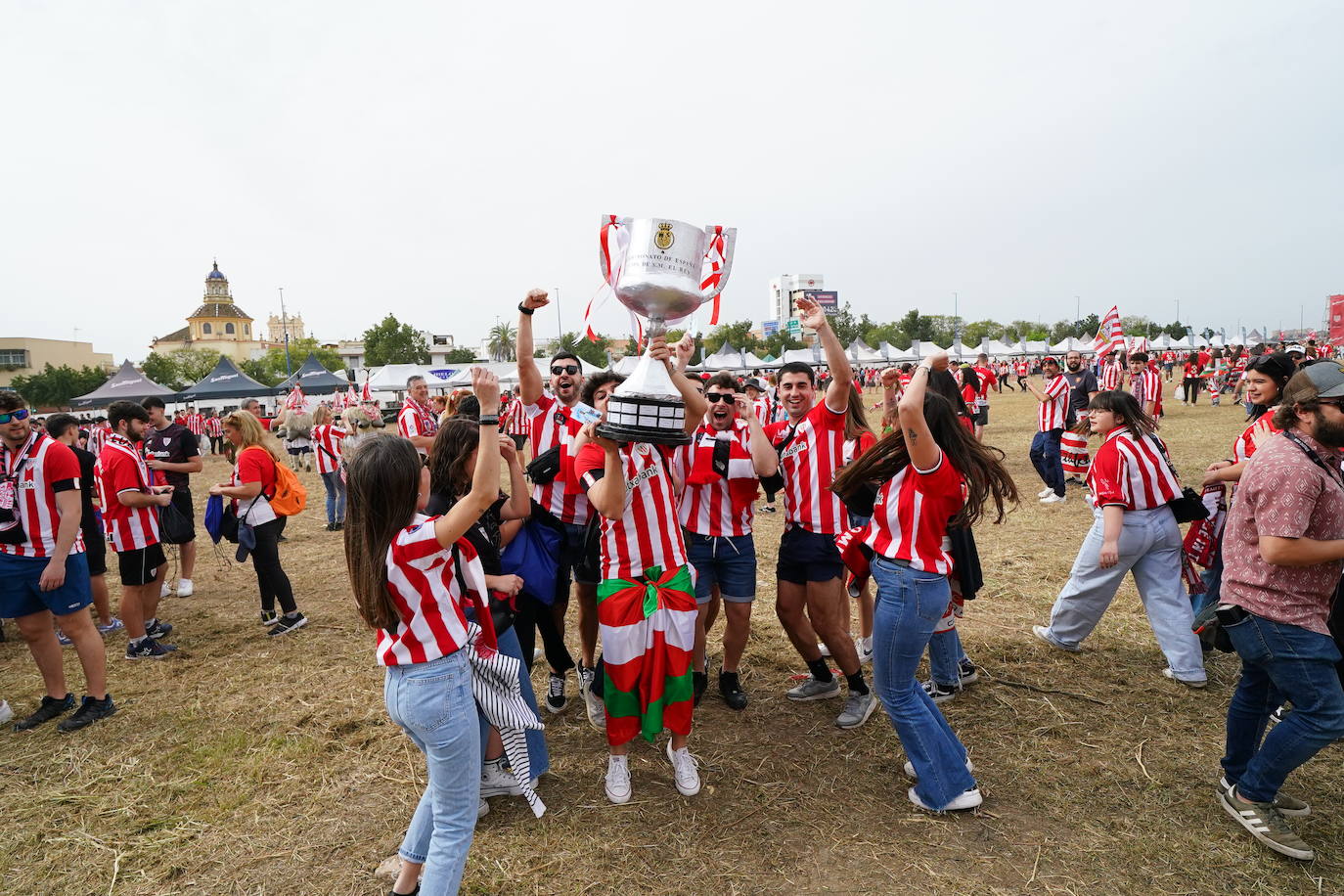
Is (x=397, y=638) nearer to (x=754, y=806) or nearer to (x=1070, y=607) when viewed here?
(x=754, y=806)

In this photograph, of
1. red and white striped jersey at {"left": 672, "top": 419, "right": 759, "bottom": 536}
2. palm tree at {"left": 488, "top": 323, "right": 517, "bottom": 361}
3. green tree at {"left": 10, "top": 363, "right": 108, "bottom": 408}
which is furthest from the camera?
palm tree at {"left": 488, "top": 323, "right": 517, "bottom": 361}

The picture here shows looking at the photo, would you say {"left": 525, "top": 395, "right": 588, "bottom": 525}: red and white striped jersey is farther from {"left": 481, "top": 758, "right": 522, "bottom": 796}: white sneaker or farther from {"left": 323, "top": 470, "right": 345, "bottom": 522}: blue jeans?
{"left": 323, "top": 470, "right": 345, "bottom": 522}: blue jeans

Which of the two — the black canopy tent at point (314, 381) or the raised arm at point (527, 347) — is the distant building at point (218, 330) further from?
the raised arm at point (527, 347)

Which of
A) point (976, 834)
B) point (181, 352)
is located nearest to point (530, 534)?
point (976, 834)

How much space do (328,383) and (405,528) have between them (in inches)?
1387

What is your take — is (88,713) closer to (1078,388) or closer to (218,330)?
(1078,388)

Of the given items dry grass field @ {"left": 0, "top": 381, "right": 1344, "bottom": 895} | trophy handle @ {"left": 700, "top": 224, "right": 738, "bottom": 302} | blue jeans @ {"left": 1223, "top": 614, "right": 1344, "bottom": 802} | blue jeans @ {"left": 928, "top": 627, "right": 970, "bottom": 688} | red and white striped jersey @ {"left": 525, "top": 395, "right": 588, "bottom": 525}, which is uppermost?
trophy handle @ {"left": 700, "top": 224, "right": 738, "bottom": 302}

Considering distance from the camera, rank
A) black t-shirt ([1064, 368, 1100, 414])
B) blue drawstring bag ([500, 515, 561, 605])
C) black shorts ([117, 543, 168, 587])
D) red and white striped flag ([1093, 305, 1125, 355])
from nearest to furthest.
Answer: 1. blue drawstring bag ([500, 515, 561, 605])
2. black shorts ([117, 543, 168, 587])
3. black t-shirt ([1064, 368, 1100, 414])
4. red and white striped flag ([1093, 305, 1125, 355])

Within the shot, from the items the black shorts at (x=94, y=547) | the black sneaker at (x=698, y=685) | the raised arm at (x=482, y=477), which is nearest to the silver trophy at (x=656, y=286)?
the raised arm at (x=482, y=477)

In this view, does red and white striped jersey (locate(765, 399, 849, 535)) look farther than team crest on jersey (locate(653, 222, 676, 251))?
A: Yes

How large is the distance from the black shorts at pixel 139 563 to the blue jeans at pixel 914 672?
227 inches

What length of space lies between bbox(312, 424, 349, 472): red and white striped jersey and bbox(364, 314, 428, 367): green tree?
5458 centimetres

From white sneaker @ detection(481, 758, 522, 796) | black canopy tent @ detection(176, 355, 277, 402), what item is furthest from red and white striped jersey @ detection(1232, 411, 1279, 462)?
black canopy tent @ detection(176, 355, 277, 402)

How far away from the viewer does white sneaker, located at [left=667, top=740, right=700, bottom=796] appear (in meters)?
3.57
